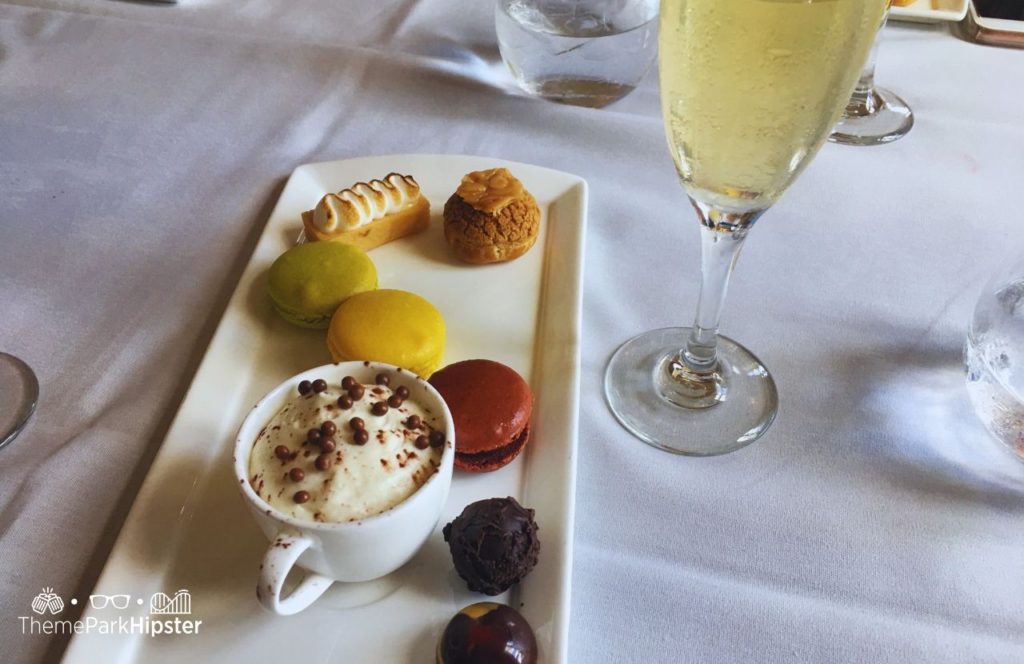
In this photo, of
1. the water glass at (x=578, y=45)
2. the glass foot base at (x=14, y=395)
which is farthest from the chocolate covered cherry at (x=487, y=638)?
the water glass at (x=578, y=45)

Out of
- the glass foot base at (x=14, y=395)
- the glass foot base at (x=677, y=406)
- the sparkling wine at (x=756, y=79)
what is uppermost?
the sparkling wine at (x=756, y=79)

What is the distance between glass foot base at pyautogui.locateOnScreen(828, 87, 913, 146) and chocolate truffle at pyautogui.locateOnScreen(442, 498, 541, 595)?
0.67m

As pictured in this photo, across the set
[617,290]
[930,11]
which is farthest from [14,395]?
[930,11]

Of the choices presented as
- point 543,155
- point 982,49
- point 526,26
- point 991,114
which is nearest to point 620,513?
point 543,155

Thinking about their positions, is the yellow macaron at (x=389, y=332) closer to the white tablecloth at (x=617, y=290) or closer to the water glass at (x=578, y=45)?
the white tablecloth at (x=617, y=290)

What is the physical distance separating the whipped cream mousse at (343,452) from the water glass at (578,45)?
562 mm

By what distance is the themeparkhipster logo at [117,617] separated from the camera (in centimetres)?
50

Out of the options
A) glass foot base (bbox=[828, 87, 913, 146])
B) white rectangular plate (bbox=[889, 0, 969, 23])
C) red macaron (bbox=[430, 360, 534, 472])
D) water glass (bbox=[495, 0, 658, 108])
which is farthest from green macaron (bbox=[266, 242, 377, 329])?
white rectangular plate (bbox=[889, 0, 969, 23])

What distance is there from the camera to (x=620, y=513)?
0.59 metres

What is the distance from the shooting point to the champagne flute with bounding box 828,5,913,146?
3.18 ft

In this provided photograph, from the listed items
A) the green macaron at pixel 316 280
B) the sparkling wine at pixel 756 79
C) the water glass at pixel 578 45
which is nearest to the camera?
the sparkling wine at pixel 756 79

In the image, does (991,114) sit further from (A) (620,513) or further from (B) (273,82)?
(B) (273,82)

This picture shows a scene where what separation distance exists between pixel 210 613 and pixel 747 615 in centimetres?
34

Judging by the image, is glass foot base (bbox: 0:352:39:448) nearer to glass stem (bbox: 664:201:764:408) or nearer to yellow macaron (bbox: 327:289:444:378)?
yellow macaron (bbox: 327:289:444:378)
